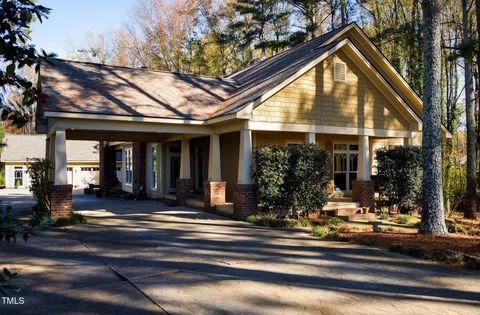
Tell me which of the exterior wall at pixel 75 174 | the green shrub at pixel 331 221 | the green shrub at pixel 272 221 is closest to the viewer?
the green shrub at pixel 272 221

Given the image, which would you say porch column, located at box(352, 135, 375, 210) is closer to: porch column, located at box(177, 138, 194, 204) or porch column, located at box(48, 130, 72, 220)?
porch column, located at box(177, 138, 194, 204)

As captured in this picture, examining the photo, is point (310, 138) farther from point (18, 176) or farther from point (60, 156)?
point (18, 176)

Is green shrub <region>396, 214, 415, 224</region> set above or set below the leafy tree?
below

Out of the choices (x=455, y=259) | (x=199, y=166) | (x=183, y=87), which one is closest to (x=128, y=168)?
(x=199, y=166)

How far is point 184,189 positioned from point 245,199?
5.14 meters

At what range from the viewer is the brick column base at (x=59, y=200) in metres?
12.8

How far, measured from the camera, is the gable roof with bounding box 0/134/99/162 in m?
37.1

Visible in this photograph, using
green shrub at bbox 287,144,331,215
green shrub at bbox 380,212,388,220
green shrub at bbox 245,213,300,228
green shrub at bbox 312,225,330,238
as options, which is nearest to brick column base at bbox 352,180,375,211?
green shrub at bbox 380,212,388,220

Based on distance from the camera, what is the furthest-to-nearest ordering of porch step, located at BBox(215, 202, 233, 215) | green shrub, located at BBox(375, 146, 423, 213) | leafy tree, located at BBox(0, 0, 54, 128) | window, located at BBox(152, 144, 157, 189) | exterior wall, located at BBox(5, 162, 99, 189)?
exterior wall, located at BBox(5, 162, 99, 189), window, located at BBox(152, 144, 157, 189), green shrub, located at BBox(375, 146, 423, 213), porch step, located at BBox(215, 202, 233, 215), leafy tree, located at BBox(0, 0, 54, 128)

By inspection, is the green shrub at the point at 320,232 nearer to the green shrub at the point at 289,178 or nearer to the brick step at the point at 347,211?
the green shrub at the point at 289,178

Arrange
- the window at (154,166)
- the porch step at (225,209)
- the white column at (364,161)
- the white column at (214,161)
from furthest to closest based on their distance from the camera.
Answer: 1. the window at (154,166)
2. the white column at (364,161)
3. the white column at (214,161)
4. the porch step at (225,209)

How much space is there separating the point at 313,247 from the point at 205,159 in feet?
33.5

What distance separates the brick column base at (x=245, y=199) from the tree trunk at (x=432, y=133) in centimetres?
514

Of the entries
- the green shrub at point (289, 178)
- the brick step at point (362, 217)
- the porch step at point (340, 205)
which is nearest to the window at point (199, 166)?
the porch step at point (340, 205)
